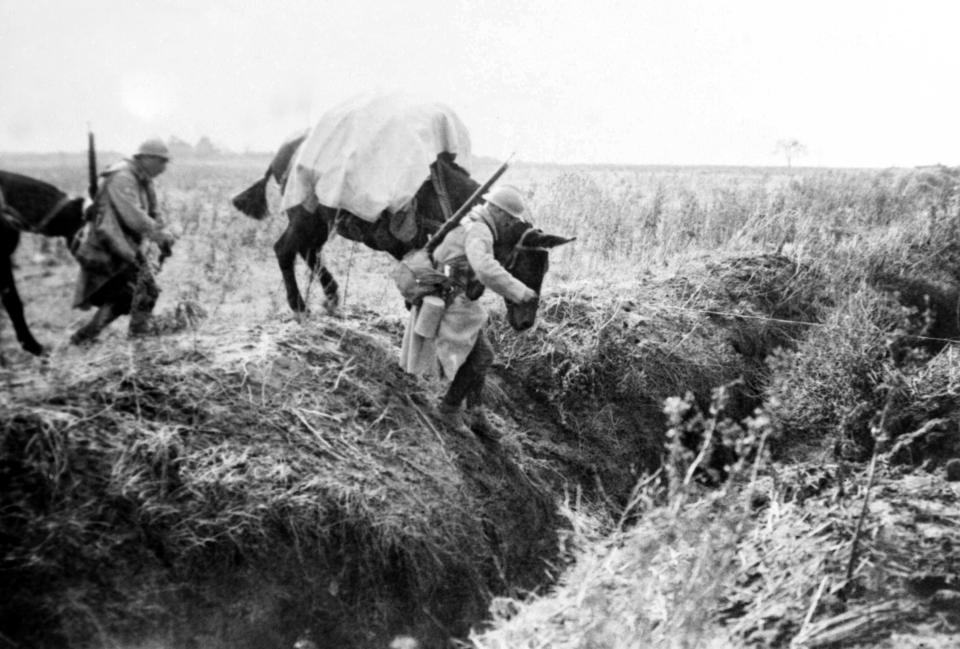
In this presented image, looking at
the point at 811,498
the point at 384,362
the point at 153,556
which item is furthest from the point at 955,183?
the point at 153,556

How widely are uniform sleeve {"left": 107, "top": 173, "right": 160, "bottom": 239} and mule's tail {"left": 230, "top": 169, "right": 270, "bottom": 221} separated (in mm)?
945

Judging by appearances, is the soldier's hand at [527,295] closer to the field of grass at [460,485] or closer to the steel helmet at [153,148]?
the field of grass at [460,485]

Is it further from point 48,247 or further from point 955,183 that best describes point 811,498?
point 955,183

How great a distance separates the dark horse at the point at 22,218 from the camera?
10.1ft

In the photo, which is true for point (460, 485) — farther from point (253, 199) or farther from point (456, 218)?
point (253, 199)

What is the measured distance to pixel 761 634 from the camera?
8.69 ft

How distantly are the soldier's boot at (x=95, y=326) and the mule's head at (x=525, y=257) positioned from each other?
1922 millimetres

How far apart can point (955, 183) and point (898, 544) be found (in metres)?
10.2

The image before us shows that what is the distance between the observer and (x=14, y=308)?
3211mm

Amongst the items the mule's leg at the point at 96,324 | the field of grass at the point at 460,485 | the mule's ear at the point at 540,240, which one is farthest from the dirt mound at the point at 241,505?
the mule's ear at the point at 540,240

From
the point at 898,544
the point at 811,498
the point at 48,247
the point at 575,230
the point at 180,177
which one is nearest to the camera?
the point at 898,544

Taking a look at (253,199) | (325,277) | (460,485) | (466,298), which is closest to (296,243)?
(325,277)

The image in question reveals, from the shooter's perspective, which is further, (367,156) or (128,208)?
(367,156)

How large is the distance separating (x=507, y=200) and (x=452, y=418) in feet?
3.96
